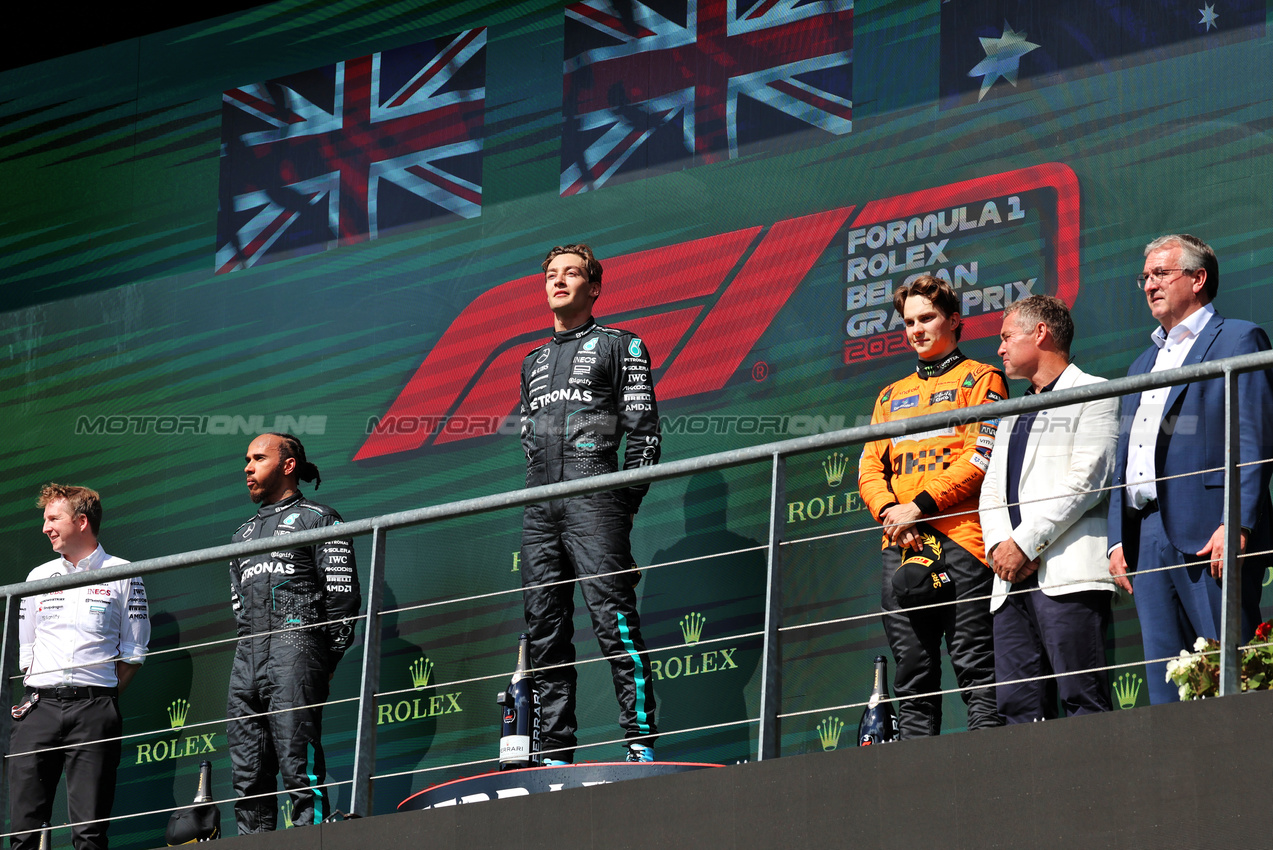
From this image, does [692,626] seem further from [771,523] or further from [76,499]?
[771,523]

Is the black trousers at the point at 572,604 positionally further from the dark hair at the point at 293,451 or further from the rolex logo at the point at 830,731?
the dark hair at the point at 293,451

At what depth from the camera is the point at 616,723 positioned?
5953 millimetres

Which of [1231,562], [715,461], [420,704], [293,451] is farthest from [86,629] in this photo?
[1231,562]

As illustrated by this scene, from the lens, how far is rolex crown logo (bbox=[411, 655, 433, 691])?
20.9ft

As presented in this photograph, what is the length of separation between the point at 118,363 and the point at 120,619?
170 centimetres

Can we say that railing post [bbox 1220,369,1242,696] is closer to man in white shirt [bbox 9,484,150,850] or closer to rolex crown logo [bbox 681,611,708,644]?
rolex crown logo [bbox 681,611,708,644]

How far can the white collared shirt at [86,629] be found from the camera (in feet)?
18.5

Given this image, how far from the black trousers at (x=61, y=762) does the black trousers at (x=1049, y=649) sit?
2648 mm

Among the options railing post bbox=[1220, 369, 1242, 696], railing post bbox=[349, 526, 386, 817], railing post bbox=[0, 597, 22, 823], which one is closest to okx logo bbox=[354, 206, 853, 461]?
railing post bbox=[349, 526, 386, 817]

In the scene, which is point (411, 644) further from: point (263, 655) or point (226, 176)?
point (226, 176)

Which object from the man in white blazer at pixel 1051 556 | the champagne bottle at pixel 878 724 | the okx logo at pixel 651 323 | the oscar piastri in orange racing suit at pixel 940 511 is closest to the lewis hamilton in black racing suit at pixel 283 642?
the okx logo at pixel 651 323

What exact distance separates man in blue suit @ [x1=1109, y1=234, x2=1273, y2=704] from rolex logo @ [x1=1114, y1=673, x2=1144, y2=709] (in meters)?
0.97

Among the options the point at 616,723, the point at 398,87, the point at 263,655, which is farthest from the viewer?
the point at 398,87

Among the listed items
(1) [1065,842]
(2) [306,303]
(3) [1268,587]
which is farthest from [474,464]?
(1) [1065,842]
